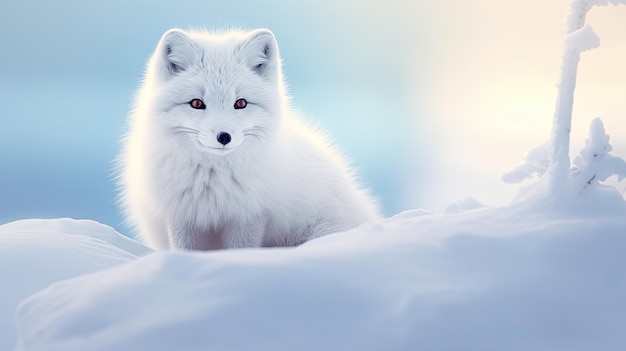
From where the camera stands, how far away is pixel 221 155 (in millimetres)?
Answer: 3336

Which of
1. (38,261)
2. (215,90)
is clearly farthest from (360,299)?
(215,90)

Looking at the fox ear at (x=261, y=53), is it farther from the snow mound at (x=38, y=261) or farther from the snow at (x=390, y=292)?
the snow at (x=390, y=292)

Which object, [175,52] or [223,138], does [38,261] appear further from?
[175,52]

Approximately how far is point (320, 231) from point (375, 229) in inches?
58.8

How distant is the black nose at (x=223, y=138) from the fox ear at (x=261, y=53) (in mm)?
523

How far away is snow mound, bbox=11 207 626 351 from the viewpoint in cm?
155

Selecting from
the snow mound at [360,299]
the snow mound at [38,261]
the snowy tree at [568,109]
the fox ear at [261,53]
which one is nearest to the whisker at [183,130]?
the fox ear at [261,53]

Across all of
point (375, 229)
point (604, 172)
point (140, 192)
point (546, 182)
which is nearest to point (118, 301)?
point (375, 229)

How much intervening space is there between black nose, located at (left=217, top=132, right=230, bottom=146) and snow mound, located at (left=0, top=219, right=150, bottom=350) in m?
0.68

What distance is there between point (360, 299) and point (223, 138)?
1.59 metres

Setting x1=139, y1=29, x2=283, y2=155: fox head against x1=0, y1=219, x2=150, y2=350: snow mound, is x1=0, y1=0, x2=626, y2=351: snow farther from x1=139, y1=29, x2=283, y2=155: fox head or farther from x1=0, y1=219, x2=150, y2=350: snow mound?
x1=139, y1=29, x2=283, y2=155: fox head

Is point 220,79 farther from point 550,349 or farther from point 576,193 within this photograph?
point 550,349

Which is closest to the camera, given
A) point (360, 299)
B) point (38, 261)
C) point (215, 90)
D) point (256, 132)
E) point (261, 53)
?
point (360, 299)

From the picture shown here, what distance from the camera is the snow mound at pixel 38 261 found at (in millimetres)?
2338
